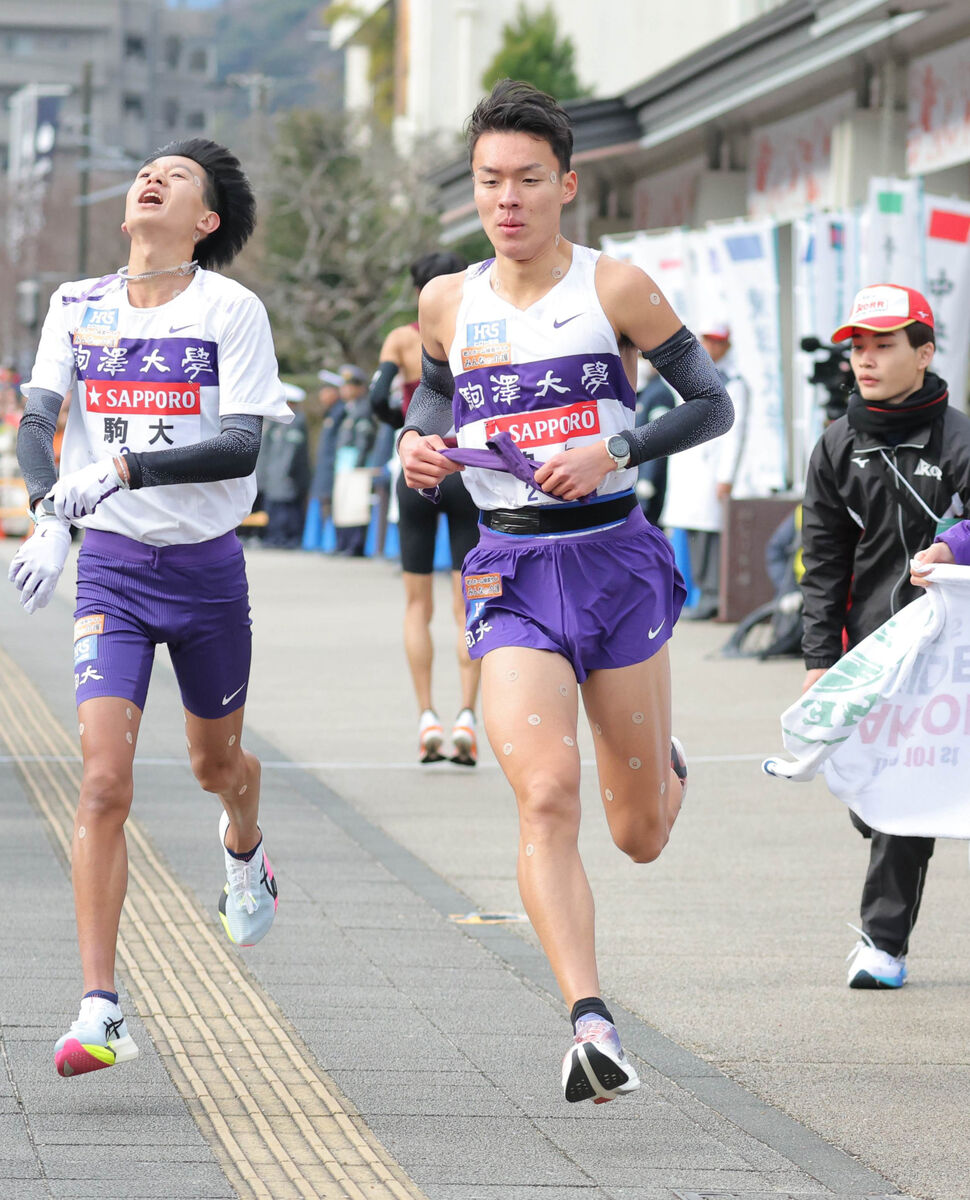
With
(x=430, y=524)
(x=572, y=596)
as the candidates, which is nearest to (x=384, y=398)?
(x=430, y=524)

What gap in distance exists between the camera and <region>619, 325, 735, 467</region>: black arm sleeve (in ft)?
15.8

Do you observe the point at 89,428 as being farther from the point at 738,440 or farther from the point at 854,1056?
the point at 738,440

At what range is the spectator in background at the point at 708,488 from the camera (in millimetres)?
15664

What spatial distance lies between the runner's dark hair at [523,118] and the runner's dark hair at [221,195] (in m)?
0.82

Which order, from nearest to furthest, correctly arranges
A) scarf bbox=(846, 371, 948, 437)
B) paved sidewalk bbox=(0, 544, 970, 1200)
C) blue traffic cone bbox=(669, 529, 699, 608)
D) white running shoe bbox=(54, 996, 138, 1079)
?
paved sidewalk bbox=(0, 544, 970, 1200), white running shoe bbox=(54, 996, 138, 1079), scarf bbox=(846, 371, 948, 437), blue traffic cone bbox=(669, 529, 699, 608)

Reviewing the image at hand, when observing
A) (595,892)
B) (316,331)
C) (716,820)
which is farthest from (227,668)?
(316,331)

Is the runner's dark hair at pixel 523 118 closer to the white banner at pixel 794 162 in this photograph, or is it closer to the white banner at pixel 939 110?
the white banner at pixel 939 110

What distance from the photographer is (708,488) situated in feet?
52.6

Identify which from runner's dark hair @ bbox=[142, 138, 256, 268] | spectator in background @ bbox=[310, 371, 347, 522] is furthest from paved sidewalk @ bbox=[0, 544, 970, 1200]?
spectator in background @ bbox=[310, 371, 347, 522]

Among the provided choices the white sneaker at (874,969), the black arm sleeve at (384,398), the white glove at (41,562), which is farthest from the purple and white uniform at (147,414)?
the black arm sleeve at (384,398)

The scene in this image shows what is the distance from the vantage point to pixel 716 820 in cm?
849

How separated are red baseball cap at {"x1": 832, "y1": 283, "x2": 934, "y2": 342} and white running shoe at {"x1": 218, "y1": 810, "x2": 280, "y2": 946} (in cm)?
209

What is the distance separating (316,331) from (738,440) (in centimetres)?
2582

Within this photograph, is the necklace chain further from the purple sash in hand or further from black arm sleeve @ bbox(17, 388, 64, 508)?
the purple sash in hand
